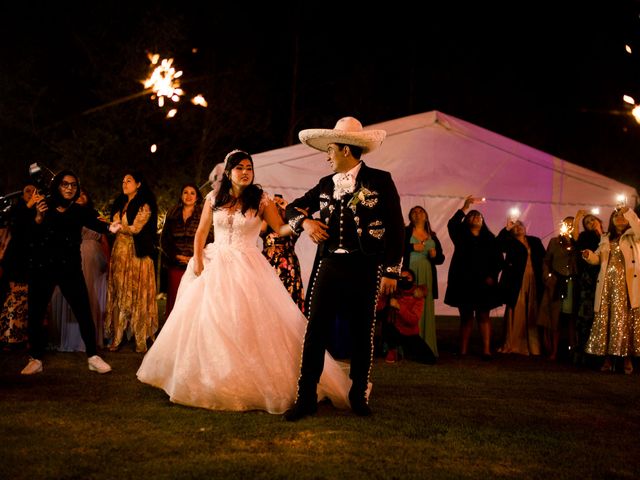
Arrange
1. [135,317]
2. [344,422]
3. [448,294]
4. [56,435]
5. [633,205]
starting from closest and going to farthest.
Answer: [56,435] < [344,422] < [135,317] < [448,294] < [633,205]

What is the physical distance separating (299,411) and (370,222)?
1434 mm

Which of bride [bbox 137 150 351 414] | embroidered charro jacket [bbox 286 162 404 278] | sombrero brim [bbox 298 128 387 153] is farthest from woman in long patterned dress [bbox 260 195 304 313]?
embroidered charro jacket [bbox 286 162 404 278]

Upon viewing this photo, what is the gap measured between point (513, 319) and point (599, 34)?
23.9 meters

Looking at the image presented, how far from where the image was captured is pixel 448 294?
31.5 ft

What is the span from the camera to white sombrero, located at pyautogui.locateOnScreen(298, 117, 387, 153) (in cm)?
541

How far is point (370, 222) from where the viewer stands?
5.34m

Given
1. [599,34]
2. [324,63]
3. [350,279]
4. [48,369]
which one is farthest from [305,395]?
[599,34]

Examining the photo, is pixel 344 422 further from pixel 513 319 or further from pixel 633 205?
pixel 633 205

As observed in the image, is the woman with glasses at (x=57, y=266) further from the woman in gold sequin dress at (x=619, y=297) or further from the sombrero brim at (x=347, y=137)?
the woman in gold sequin dress at (x=619, y=297)

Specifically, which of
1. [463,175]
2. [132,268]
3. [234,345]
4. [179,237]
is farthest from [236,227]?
[463,175]

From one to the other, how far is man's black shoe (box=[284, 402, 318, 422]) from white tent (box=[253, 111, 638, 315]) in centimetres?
763

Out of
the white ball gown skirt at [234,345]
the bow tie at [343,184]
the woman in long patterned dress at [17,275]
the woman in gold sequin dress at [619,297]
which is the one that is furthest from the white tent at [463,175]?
the bow tie at [343,184]

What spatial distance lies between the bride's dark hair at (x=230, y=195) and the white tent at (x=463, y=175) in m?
6.41

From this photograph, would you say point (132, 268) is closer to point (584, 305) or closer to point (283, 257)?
point (283, 257)
